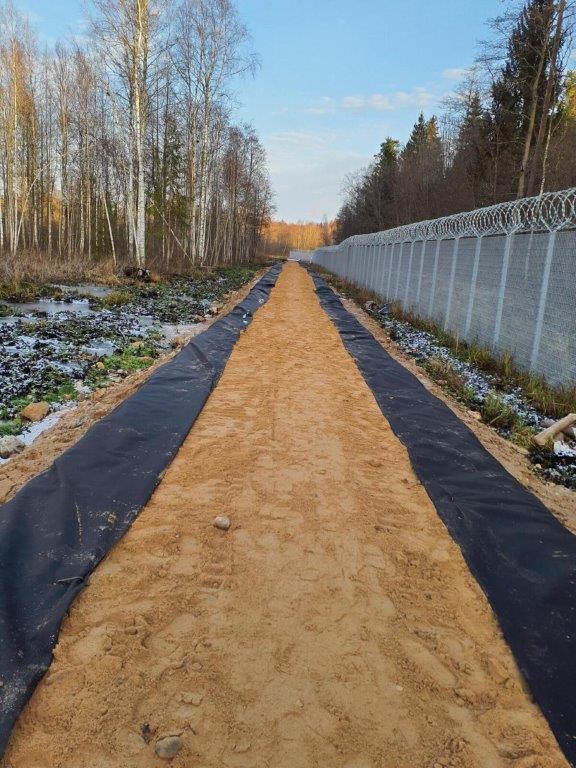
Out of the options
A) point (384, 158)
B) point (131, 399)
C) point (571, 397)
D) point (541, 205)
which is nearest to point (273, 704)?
point (131, 399)

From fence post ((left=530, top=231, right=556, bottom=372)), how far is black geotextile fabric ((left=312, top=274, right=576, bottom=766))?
1.98m

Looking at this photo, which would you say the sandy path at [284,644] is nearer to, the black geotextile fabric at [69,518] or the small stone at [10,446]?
the black geotextile fabric at [69,518]

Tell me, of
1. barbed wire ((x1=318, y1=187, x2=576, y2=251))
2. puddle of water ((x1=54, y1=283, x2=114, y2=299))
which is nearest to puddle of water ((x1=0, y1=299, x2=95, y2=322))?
puddle of water ((x1=54, y1=283, x2=114, y2=299))

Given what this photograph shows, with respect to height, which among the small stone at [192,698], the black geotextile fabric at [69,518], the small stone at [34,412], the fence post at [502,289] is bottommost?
the small stone at [192,698]

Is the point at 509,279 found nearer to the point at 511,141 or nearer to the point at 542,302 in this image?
the point at 542,302

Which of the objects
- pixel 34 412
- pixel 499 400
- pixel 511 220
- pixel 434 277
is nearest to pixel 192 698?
pixel 34 412

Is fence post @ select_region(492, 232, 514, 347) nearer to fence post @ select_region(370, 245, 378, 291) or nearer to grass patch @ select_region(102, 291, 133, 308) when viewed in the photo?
grass patch @ select_region(102, 291, 133, 308)

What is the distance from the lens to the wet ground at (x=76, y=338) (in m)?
5.35

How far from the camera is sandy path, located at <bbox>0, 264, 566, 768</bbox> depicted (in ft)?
5.77

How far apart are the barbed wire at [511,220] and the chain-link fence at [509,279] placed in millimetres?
14

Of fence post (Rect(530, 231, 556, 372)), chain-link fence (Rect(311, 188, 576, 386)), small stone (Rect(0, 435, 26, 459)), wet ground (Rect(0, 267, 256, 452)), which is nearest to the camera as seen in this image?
small stone (Rect(0, 435, 26, 459))

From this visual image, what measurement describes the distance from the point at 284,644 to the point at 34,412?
3.61m

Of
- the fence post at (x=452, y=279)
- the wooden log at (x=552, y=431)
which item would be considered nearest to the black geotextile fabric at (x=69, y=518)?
the wooden log at (x=552, y=431)

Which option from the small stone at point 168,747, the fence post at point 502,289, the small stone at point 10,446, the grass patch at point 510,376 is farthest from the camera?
the fence post at point 502,289
